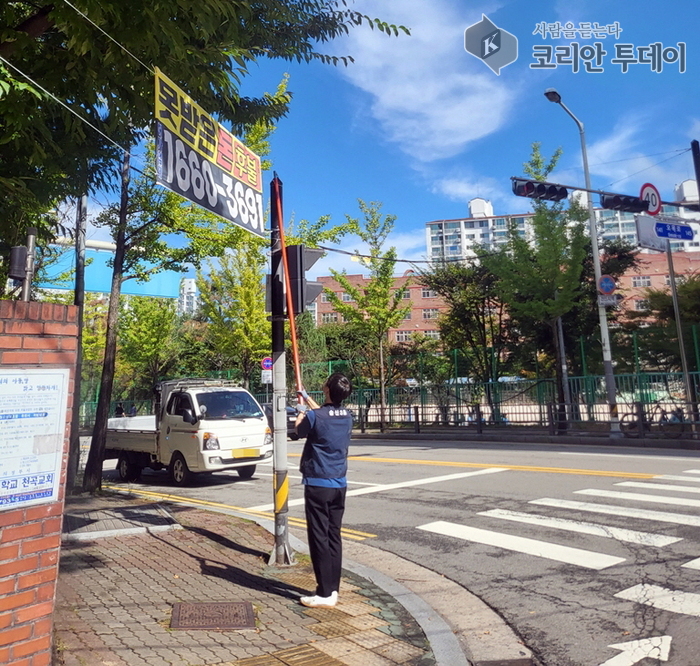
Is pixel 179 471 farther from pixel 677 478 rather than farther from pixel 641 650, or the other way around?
pixel 641 650

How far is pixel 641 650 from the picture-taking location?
423cm

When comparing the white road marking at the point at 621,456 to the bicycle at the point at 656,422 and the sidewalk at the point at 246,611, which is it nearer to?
the bicycle at the point at 656,422

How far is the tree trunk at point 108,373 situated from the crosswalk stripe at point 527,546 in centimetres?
667

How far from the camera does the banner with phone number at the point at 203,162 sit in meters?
5.02

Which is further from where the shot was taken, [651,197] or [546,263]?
[546,263]

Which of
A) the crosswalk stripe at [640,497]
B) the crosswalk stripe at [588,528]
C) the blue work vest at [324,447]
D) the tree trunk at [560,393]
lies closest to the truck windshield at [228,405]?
the crosswalk stripe at [588,528]

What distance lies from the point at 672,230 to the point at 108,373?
14.3 m

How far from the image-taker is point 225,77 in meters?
6.02

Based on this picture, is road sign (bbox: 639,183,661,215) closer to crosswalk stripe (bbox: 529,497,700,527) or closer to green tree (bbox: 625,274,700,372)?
green tree (bbox: 625,274,700,372)

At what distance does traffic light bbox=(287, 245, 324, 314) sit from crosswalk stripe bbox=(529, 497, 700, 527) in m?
4.86

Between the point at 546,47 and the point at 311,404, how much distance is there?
11455 mm

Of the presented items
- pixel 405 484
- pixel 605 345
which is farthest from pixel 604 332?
pixel 405 484

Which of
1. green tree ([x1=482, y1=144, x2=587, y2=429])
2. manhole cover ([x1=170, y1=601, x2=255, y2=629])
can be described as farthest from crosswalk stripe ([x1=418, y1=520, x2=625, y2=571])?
green tree ([x1=482, y1=144, x2=587, y2=429])

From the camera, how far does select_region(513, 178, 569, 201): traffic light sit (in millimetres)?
14360
